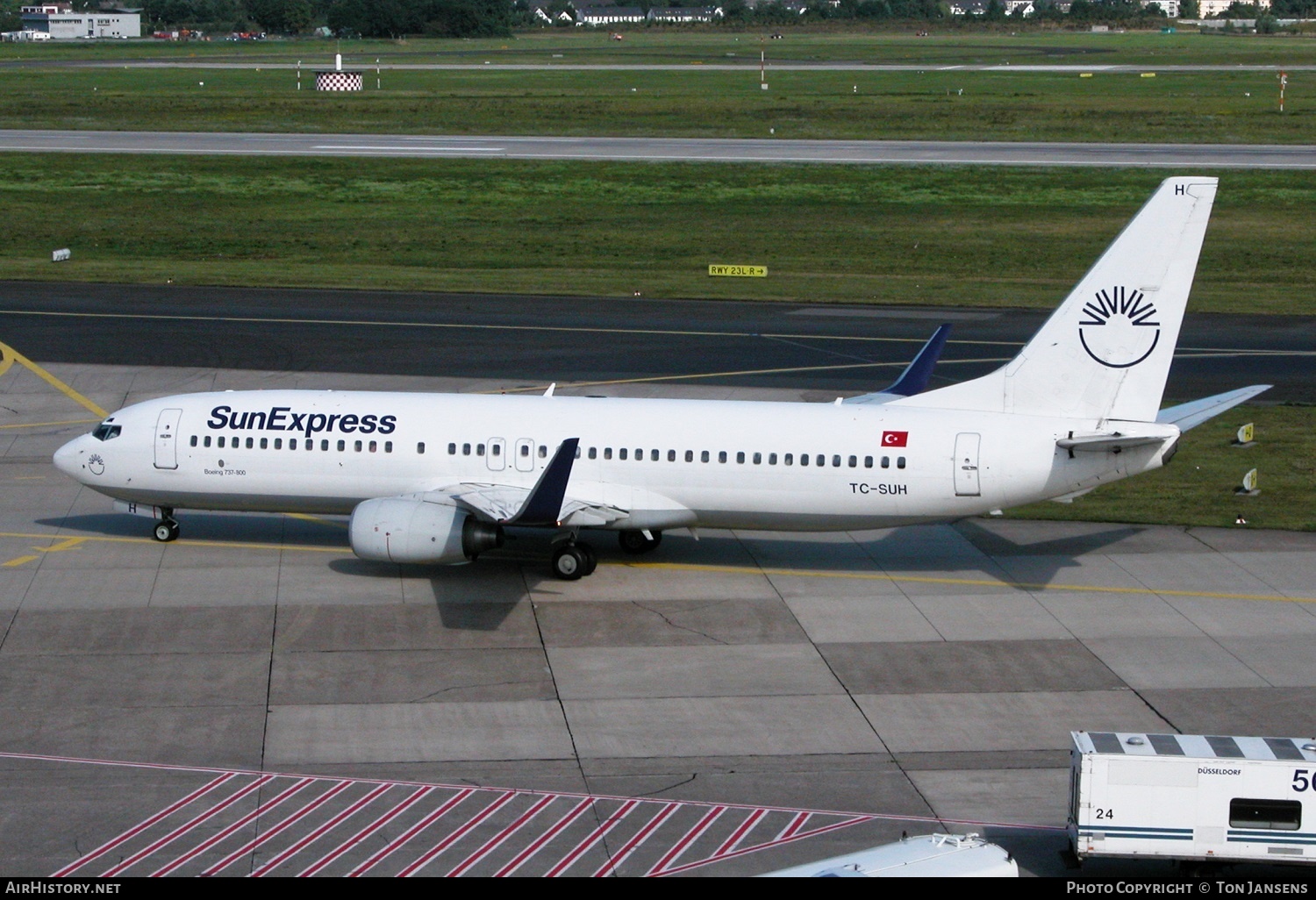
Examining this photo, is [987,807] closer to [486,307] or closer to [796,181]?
[486,307]

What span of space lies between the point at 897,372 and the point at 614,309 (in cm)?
1589

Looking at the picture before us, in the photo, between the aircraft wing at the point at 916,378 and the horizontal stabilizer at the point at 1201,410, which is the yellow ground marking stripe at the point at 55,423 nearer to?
the aircraft wing at the point at 916,378

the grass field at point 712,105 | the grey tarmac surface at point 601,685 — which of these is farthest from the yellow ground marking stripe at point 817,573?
the grass field at point 712,105

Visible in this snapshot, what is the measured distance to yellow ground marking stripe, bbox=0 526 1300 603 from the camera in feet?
117

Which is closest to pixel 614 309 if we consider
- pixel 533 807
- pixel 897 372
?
pixel 897 372

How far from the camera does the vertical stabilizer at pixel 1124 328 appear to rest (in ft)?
109

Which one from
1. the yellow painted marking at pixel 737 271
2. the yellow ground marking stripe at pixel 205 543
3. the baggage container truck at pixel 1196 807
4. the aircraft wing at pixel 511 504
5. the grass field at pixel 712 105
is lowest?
the yellow ground marking stripe at pixel 205 543

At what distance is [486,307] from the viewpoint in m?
67.7

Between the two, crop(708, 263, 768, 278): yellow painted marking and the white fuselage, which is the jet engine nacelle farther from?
crop(708, 263, 768, 278): yellow painted marking

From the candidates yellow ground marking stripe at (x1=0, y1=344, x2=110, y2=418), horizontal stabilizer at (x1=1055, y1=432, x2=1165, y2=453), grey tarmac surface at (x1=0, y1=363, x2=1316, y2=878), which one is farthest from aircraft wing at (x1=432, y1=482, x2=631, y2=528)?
yellow ground marking stripe at (x1=0, y1=344, x2=110, y2=418)

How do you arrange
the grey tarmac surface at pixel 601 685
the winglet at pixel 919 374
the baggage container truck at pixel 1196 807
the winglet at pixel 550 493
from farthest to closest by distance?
1. the winglet at pixel 919 374
2. the winglet at pixel 550 493
3. the grey tarmac surface at pixel 601 685
4. the baggage container truck at pixel 1196 807

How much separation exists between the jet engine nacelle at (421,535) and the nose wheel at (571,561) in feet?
7.39

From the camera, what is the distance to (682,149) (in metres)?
112

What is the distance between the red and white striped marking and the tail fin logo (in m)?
13.9
